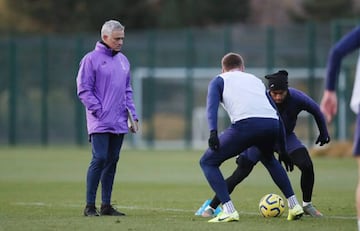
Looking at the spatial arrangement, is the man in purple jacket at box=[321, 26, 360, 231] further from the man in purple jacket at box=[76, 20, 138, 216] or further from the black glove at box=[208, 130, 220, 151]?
the man in purple jacket at box=[76, 20, 138, 216]

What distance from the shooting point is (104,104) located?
40.7 feet

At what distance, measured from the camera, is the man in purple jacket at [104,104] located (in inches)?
483

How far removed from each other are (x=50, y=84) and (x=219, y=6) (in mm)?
18652

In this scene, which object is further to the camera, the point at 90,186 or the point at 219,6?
the point at 219,6

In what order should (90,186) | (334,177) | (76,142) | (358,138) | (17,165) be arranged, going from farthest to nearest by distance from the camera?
(76,142) → (17,165) → (334,177) → (90,186) → (358,138)

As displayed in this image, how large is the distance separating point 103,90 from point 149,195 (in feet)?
14.5

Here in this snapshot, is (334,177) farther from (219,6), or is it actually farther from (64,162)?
(219,6)

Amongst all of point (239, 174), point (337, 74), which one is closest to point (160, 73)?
point (239, 174)

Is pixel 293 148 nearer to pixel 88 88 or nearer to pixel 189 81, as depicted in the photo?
pixel 88 88

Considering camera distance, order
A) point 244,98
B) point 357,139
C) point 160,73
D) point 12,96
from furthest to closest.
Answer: point 12,96, point 160,73, point 244,98, point 357,139

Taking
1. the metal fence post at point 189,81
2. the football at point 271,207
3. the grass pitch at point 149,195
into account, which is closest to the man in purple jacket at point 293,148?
the grass pitch at point 149,195

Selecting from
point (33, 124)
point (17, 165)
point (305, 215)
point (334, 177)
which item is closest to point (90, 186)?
point (305, 215)

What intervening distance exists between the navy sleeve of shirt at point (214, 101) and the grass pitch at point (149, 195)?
1073mm

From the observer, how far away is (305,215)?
1249 cm
